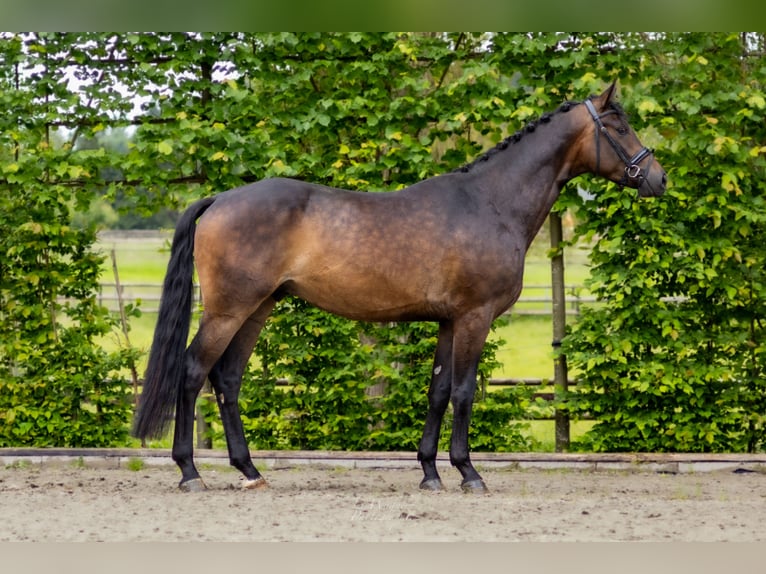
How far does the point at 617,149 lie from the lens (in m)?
5.74

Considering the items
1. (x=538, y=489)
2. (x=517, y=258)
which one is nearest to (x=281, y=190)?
(x=517, y=258)

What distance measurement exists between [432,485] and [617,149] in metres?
2.28

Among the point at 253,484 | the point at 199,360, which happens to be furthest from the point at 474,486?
the point at 199,360

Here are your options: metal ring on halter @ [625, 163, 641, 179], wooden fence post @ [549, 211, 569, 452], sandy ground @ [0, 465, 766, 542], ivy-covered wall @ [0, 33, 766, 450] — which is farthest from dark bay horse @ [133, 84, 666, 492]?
wooden fence post @ [549, 211, 569, 452]

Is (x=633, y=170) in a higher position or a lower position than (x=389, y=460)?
higher

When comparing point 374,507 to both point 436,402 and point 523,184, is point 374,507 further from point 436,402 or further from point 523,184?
point 523,184

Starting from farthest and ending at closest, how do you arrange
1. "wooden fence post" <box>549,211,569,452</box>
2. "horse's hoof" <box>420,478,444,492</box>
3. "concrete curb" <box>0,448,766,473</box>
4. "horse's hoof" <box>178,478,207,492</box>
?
"wooden fence post" <box>549,211,569,452</box>, "concrete curb" <box>0,448,766,473</box>, "horse's hoof" <box>420,478,444,492</box>, "horse's hoof" <box>178,478,207,492</box>

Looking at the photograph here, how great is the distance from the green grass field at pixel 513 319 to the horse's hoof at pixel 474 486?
1276 mm

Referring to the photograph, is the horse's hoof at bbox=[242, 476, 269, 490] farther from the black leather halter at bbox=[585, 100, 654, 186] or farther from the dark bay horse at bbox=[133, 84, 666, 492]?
the black leather halter at bbox=[585, 100, 654, 186]

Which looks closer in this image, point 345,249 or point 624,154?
point 345,249

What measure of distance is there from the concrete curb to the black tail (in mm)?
1171

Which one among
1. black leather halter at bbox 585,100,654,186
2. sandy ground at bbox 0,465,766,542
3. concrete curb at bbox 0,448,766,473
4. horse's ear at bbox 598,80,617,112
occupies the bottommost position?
sandy ground at bbox 0,465,766,542

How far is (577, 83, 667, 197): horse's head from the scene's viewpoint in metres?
5.74

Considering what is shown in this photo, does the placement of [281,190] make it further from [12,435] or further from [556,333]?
[12,435]
